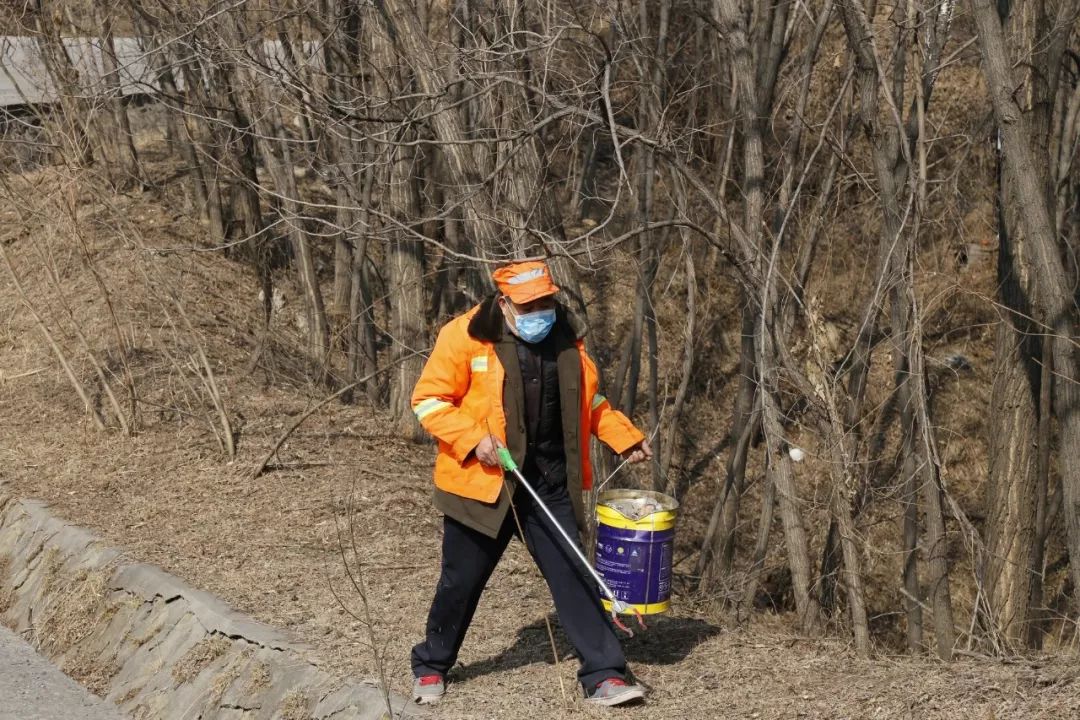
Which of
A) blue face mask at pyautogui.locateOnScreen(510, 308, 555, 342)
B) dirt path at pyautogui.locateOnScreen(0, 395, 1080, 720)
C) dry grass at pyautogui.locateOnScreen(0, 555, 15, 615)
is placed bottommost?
dry grass at pyautogui.locateOnScreen(0, 555, 15, 615)

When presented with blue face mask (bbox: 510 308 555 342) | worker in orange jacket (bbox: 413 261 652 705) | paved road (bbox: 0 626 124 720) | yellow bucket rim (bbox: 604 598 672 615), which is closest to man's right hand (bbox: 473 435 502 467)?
worker in orange jacket (bbox: 413 261 652 705)

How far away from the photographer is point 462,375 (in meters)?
5.54

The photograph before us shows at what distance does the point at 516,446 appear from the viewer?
18.2 feet

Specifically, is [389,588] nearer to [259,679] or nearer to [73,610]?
[259,679]

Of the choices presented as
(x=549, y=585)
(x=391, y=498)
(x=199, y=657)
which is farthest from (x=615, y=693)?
(x=391, y=498)

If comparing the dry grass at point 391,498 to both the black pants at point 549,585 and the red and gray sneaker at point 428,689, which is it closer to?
the red and gray sneaker at point 428,689

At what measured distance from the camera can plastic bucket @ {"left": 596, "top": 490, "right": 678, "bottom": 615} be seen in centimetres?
569

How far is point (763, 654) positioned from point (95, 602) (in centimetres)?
399

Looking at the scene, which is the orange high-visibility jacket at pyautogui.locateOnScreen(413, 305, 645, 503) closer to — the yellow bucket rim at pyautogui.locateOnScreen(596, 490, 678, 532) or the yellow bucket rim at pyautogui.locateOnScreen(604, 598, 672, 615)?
the yellow bucket rim at pyautogui.locateOnScreen(596, 490, 678, 532)

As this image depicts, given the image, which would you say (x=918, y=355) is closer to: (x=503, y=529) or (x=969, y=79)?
(x=503, y=529)

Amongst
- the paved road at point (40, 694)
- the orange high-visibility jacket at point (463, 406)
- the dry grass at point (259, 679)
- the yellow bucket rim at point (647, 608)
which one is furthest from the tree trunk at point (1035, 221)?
the paved road at point (40, 694)

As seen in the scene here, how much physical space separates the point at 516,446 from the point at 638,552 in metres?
0.72

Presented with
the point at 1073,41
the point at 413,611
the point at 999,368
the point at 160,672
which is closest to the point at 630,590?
the point at 413,611

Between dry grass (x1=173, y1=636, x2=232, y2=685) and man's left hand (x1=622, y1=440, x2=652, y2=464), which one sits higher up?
man's left hand (x1=622, y1=440, x2=652, y2=464)
